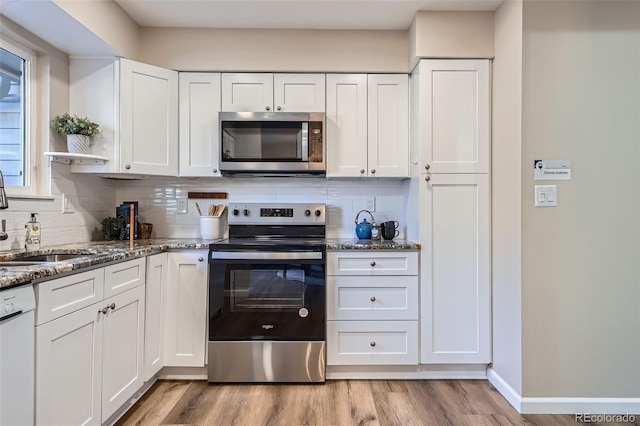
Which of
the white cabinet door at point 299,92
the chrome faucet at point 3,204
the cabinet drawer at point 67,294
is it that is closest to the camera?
the cabinet drawer at point 67,294

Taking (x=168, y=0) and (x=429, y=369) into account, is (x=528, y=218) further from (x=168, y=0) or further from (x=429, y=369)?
(x=168, y=0)

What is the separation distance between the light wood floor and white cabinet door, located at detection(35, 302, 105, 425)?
1.41 feet

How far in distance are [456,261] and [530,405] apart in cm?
87

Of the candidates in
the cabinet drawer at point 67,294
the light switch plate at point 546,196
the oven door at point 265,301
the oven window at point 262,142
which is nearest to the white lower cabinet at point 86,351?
the cabinet drawer at point 67,294

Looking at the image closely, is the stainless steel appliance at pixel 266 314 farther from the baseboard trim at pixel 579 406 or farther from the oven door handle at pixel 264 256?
the baseboard trim at pixel 579 406

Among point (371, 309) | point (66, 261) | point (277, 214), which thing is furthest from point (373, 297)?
point (66, 261)

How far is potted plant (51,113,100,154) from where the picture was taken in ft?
6.77

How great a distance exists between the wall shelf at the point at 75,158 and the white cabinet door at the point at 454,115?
7.04ft

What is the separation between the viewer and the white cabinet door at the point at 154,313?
1967mm

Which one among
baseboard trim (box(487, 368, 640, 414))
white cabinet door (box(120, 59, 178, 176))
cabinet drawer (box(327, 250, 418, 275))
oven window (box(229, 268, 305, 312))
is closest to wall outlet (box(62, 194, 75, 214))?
white cabinet door (box(120, 59, 178, 176))

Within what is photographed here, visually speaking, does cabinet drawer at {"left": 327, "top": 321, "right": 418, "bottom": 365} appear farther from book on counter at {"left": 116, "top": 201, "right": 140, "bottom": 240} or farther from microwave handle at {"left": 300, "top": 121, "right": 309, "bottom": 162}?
book on counter at {"left": 116, "top": 201, "right": 140, "bottom": 240}

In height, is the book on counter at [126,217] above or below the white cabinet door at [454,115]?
below

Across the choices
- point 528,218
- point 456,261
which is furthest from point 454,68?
point 456,261

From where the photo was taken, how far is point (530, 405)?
1.83m
